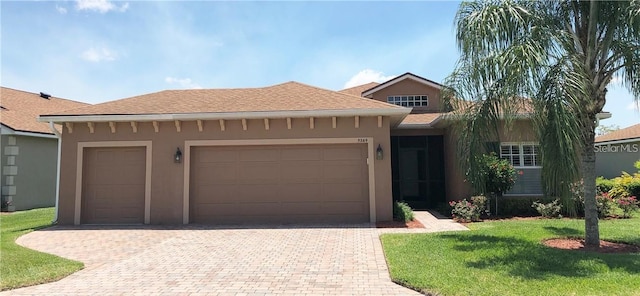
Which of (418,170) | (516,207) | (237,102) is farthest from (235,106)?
(516,207)

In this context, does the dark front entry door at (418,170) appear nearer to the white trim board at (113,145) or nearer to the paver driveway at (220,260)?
the paver driveway at (220,260)

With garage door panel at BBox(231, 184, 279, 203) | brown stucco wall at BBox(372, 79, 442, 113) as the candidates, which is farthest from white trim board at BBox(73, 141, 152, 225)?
brown stucco wall at BBox(372, 79, 442, 113)

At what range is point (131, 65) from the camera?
41.0ft

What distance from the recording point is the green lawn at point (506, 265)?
4.88 metres

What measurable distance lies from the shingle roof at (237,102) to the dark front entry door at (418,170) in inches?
139

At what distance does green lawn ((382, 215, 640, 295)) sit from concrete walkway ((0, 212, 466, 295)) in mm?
455

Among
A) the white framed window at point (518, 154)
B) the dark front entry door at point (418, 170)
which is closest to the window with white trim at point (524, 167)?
the white framed window at point (518, 154)

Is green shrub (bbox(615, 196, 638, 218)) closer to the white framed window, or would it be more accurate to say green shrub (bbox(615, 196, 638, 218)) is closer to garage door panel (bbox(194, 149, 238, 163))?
the white framed window

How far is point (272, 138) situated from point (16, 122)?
1158 cm

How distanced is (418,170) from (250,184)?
6.56 metres

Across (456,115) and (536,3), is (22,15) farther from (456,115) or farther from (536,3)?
(536,3)

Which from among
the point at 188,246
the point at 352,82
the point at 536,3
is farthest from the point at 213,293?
the point at 352,82

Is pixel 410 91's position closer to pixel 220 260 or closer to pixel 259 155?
pixel 259 155

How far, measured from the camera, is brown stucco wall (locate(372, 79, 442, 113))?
55.3ft
